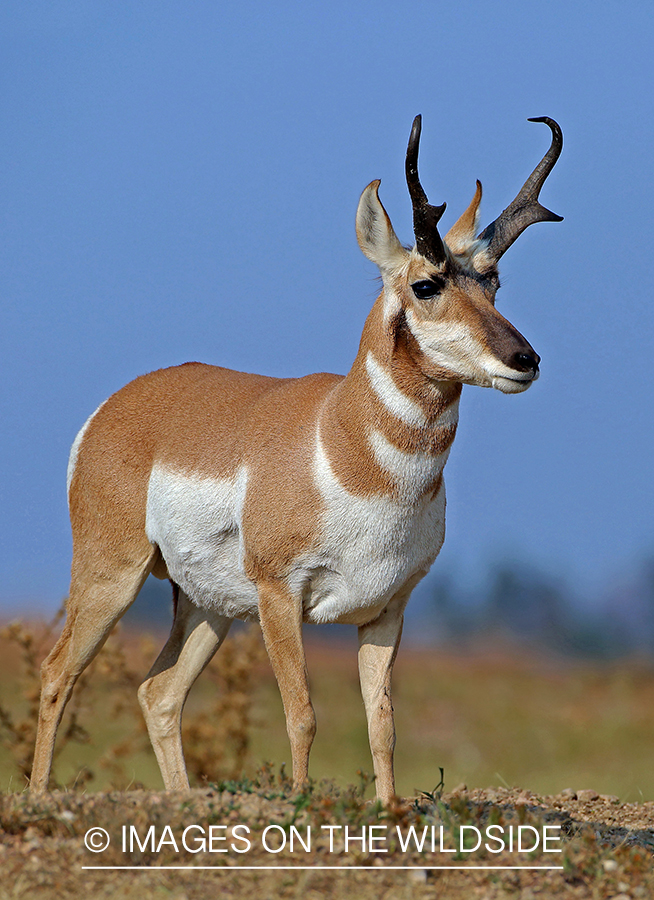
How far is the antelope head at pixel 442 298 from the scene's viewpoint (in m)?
6.13

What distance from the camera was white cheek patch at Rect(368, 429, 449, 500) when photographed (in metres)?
6.57

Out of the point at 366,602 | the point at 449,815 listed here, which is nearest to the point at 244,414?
the point at 366,602

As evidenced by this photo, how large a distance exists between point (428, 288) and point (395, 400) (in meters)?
0.72

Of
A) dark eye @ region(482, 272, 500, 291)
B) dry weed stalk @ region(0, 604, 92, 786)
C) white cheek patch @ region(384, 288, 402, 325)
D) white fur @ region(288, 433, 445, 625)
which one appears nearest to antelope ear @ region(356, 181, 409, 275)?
white cheek patch @ region(384, 288, 402, 325)

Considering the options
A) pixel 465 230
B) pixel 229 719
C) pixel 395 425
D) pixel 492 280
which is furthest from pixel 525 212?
pixel 229 719

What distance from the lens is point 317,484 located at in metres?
6.68

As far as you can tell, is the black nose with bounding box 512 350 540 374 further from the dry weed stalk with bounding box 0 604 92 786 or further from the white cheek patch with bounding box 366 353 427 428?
the dry weed stalk with bounding box 0 604 92 786

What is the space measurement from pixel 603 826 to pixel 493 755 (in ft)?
39.2

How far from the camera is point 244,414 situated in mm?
7559

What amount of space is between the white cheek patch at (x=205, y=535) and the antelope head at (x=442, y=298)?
5.29 feet

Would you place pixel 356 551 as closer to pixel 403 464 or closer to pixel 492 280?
pixel 403 464

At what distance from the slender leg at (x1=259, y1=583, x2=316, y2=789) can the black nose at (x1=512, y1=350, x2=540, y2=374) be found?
2057 millimetres

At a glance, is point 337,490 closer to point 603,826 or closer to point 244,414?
point 244,414

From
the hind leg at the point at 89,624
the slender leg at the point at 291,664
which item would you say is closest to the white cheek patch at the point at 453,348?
the slender leg at the point at 291,664
